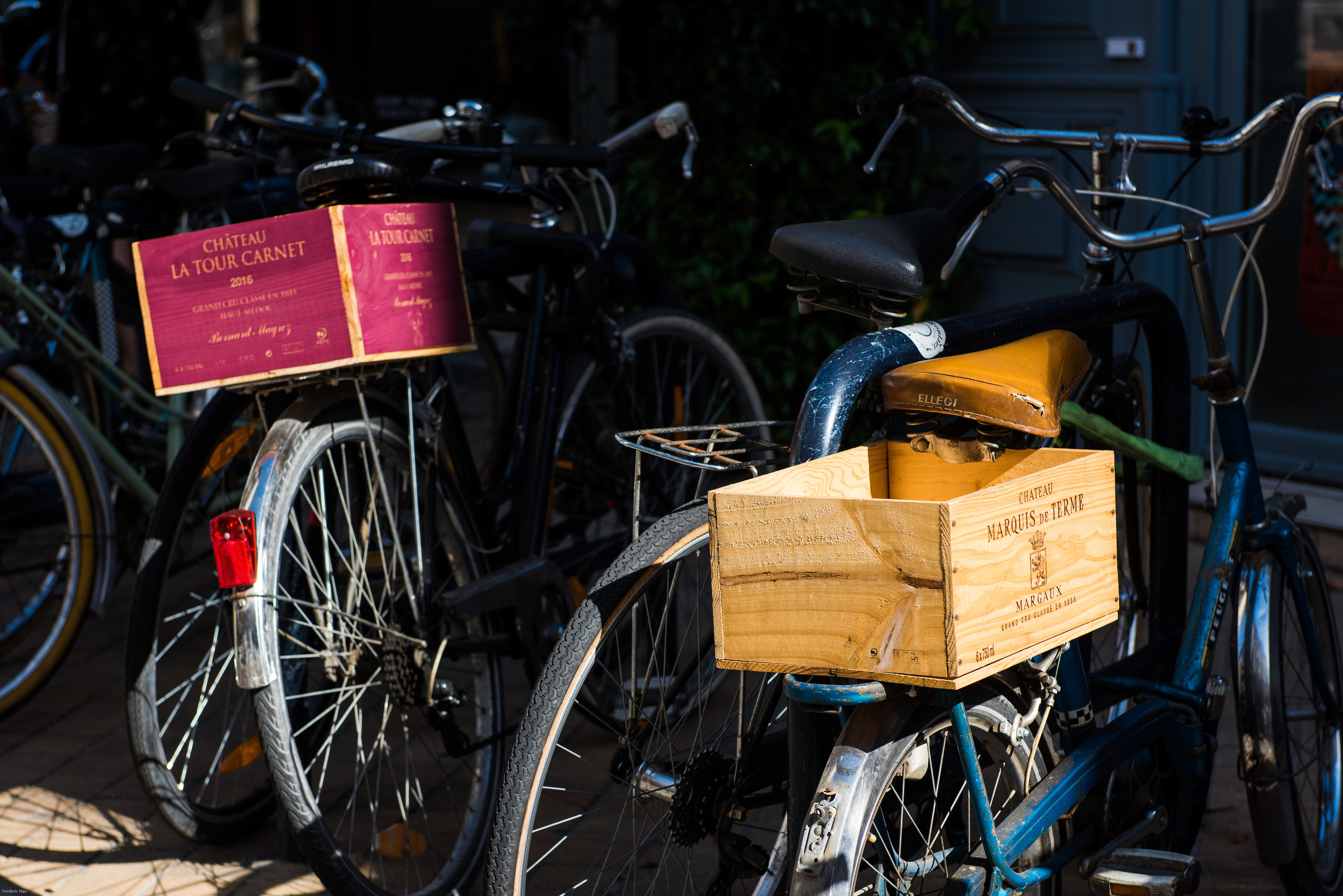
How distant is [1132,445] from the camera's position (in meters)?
2.49

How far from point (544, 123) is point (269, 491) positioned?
17.6 feet

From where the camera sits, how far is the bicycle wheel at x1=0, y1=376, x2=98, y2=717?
11.4ft

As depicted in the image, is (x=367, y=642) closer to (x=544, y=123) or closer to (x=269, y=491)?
(x=269, y=491)

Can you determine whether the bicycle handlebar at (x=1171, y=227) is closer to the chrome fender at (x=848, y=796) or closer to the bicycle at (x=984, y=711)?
the bicycle at (x=984, y=711)

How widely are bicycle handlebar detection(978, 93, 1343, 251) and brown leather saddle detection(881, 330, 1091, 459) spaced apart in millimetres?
338

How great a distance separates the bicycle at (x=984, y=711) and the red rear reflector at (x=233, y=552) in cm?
69

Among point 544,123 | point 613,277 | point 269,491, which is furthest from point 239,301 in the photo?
point 544,123

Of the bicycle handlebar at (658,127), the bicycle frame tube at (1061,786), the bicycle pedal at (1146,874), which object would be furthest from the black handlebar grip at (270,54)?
the bicycle pedal at (1146,874)

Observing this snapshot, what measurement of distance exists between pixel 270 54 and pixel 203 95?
1218 mm

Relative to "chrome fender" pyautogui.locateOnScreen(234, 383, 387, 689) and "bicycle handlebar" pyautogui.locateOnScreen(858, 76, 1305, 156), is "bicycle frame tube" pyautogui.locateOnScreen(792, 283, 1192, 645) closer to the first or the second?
"bicycle handlebar" pyautogui.locateOnScreen(858, 76, 1305, 156)

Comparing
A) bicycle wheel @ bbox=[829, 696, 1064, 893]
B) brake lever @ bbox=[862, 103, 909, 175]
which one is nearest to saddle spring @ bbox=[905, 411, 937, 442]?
bicycle wheel @ bbox=[829, 696, 1064, 893]

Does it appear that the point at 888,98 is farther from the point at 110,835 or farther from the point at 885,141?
the point at 110,835

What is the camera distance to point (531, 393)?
121 inches

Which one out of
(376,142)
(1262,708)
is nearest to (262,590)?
(376,142)
